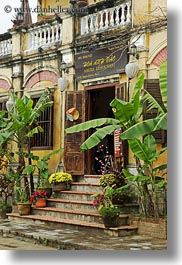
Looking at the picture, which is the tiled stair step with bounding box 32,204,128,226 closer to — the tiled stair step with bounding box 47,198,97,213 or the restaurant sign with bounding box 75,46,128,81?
the tiled stair step with bounding box 47,198,97,213

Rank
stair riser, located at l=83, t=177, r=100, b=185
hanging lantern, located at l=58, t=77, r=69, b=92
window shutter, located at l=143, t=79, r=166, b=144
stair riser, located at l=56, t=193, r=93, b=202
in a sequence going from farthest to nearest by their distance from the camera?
hanging lantern, located at l=58, t=77, r=69, b=92, stair riser, located at l=83, t=177, r=100, b=185, stair riser, located at l=56, t=193, r=93, b=202, window shutter, located at l=143, t=79, r=166, b=144

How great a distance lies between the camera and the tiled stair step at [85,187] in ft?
25.6

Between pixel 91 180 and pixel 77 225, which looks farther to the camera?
pixel 91 180

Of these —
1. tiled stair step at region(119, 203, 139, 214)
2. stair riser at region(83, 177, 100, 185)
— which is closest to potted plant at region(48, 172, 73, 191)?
stair riser at region(83, 177, 100, 185)

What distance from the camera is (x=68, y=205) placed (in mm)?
7809

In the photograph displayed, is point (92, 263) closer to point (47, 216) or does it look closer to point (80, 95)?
point (47, 216)

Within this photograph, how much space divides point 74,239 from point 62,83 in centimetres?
285

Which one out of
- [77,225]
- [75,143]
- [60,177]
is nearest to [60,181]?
[60,177]

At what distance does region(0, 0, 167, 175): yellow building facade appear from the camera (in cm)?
724

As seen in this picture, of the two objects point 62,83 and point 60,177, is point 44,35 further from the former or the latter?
point 60,177

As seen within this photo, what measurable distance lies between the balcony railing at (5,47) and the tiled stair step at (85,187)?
8.21ft

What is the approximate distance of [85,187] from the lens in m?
8.02

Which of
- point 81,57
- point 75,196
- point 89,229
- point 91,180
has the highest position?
point 81,57

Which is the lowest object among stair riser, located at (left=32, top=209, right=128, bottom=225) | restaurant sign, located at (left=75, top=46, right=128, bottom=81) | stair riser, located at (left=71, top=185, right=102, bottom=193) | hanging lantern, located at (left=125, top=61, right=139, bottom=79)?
stair riser, located at (left=32, top=209, right=128, bottom=225)
